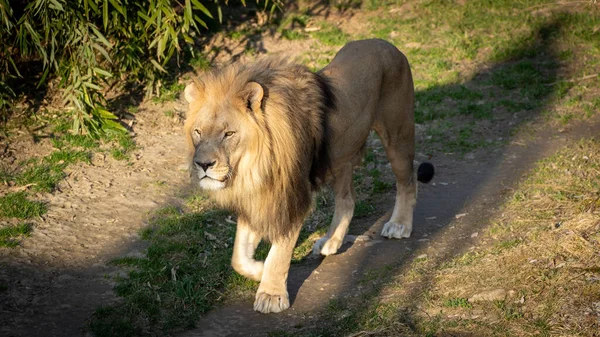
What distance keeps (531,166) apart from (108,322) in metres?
4.07

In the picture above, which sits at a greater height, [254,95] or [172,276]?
[254,95]

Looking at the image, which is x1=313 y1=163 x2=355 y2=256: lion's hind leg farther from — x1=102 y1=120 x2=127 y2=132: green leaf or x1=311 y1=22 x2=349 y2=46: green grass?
x1=311 y1=22 x2=349 y2=46: green grass

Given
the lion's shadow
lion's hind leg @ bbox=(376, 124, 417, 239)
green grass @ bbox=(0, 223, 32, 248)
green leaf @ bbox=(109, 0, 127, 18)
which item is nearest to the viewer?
the lion's shadow

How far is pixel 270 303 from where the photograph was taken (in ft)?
15.3

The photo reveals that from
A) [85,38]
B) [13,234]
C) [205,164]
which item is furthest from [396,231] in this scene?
[85,38]

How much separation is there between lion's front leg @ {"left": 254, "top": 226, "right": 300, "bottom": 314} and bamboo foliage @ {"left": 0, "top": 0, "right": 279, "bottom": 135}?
10.1 ft

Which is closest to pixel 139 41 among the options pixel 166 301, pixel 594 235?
pixel 166 301

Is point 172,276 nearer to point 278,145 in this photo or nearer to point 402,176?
point 278,145

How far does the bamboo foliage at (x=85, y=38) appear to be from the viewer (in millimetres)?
6848

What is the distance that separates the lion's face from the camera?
419 cm

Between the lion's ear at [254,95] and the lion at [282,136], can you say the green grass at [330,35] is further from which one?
the lion's ear at [254,95]

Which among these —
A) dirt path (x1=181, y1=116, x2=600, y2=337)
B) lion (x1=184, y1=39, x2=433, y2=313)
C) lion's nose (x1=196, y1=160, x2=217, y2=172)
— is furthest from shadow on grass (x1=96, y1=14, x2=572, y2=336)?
lion's nose (x1=196, y1=160, x2=217, y2=172)

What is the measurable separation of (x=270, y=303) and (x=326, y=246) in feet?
3.00

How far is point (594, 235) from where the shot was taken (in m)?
4.81
